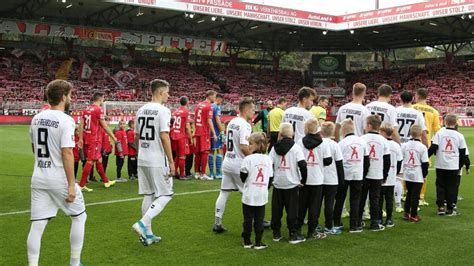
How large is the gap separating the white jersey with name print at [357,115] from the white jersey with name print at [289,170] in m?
1.63

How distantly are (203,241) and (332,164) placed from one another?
1.94 metres

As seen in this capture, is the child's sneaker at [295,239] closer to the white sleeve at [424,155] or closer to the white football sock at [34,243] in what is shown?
the white sleeve at [424,155]

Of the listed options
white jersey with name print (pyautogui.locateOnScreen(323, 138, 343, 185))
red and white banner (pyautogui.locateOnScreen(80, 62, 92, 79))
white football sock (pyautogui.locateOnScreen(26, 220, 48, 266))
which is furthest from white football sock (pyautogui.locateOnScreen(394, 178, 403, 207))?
red and white banner (pyautogui.locateOnScreen(80, 62, 92, 79))

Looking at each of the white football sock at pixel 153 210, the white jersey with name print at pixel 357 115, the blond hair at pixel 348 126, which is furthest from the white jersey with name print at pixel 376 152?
the white football sock at pixel 153 210

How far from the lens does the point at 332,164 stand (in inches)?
266

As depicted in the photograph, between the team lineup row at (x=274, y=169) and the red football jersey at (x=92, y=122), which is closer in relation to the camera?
the team lineup row at (x=274, y=169)

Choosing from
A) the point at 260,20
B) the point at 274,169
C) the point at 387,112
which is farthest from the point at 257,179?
the point at 260,20

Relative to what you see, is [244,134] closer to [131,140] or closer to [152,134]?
[152,134]

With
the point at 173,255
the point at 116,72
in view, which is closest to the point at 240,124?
the point at 173,255

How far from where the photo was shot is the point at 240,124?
22.7ft

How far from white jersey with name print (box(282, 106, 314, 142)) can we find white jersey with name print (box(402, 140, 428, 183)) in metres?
1.59

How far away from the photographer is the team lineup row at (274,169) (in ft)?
16.0

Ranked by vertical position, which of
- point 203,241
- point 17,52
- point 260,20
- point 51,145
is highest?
point 260,20

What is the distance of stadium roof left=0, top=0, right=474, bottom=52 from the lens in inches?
1310
